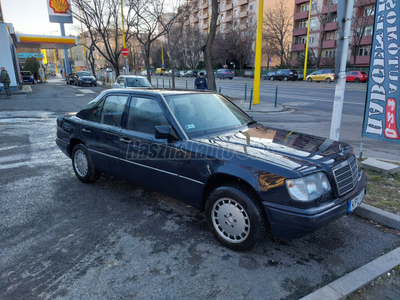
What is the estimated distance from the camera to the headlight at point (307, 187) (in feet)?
8.87

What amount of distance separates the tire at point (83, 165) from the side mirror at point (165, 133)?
6.39ft

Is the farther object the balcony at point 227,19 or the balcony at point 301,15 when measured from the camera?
the balcony at point 227,19

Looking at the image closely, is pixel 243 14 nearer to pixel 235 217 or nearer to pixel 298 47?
pixel 298 47

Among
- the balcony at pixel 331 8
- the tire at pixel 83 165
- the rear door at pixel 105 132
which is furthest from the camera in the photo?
the balcony at pixel 331 8

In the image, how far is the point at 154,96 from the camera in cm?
392

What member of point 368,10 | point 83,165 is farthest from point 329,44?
point 83,165

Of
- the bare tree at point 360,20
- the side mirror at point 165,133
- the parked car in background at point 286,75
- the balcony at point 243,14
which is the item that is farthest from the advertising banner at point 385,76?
the balcony at point 243,14

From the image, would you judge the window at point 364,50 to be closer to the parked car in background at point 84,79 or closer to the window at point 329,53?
the window at point 329,53

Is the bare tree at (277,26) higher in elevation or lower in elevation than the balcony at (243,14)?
lower

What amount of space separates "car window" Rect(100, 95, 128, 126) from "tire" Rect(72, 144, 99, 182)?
713 millimetres

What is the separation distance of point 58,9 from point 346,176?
147 ft

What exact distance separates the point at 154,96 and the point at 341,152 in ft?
7.91

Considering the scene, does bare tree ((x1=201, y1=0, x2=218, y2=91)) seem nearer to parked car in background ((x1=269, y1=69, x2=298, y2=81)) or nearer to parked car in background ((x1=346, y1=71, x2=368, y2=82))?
parked car in background ((x1=346, y1=71, x2=368, y2=82))

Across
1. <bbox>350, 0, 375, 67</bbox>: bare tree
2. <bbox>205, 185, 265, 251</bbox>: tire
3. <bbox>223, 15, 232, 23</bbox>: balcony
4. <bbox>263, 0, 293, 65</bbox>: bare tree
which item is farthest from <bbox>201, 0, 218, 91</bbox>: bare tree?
<bbox>223, 15, 232, 23</bbox>: balcony
